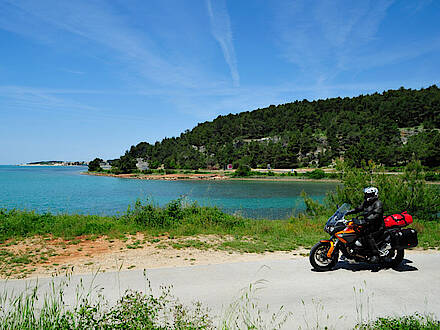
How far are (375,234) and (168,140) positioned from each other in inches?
6341

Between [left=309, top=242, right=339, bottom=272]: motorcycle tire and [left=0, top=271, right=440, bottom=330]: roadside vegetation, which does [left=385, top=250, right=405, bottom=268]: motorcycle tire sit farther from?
[left=0, top=271, right=440, bottom=330]: roadside vegetation

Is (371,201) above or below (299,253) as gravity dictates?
above

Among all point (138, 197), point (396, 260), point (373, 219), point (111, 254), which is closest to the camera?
point (373, 219)

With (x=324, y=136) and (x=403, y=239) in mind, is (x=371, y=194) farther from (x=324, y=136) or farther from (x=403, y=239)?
(x=324, y=136)

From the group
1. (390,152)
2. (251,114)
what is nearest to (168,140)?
(251,114)

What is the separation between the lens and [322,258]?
5906mm

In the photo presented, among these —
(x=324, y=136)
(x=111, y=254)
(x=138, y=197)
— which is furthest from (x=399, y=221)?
(x=324, y=136)

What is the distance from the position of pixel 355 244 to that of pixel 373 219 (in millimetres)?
620

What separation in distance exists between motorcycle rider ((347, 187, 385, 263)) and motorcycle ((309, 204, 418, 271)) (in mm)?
97

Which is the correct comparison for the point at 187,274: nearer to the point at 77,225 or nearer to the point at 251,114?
the point at 77,225

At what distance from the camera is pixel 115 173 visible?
335 feet

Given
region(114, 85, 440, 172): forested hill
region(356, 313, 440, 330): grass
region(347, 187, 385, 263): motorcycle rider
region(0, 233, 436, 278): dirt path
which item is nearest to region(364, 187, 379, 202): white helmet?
region(347, 187, 385, 263): motorcycle rider

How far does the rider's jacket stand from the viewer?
18.8ft

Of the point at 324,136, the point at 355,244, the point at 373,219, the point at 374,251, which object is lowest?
the point at 374,251
